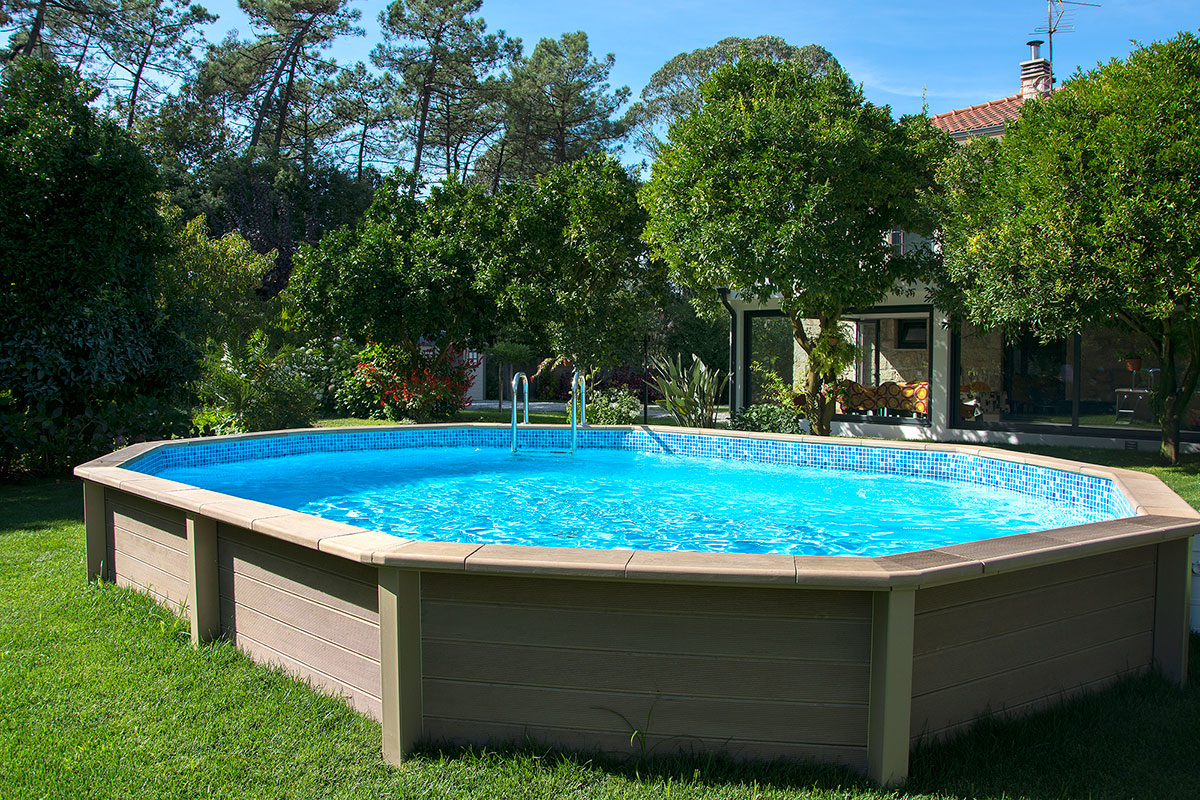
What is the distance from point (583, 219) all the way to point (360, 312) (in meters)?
4.61

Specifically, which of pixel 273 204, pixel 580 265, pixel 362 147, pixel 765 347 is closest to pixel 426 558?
pixel 580 265

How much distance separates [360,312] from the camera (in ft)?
48.7

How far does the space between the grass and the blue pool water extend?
6.92ft

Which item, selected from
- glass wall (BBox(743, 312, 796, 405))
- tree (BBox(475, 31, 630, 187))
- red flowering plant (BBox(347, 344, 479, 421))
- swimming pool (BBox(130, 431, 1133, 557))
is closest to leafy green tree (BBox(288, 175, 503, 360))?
red flowering plant (BBox(347, 344, 479, 421))

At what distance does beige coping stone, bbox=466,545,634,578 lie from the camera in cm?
279

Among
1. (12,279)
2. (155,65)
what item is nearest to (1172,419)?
(12,279)

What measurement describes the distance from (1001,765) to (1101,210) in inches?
333

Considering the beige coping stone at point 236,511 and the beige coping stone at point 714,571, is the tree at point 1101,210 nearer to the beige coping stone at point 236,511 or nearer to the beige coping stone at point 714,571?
the beige coping stone at point 714,571

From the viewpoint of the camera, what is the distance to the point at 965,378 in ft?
46.8

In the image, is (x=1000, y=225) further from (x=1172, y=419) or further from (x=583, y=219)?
(x=583, y=219)

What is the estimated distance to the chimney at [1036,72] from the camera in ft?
56.1

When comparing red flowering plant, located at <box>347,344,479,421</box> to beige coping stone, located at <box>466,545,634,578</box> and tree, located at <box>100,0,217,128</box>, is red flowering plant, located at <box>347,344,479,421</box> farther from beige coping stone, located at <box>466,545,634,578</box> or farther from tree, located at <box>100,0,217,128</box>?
tree, located at <box>100,0,217,128</box>

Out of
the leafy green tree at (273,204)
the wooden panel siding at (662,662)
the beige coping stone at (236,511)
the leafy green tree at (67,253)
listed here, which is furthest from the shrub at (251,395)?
the leafy green tree at (273,204)

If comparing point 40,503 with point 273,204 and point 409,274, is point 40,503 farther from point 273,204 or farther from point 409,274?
point 273,204
